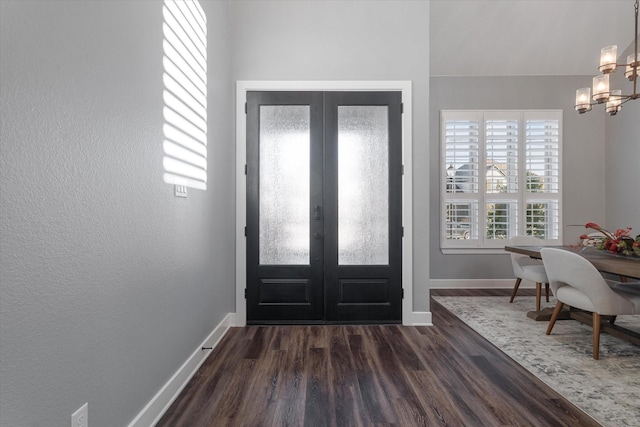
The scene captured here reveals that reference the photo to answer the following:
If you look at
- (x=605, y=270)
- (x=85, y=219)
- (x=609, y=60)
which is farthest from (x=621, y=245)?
(x=85, y=219)

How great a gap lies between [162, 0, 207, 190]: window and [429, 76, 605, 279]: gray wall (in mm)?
3397

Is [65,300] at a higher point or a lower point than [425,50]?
lower

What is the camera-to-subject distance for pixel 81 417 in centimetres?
123

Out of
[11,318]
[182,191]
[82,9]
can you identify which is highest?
[82,9]

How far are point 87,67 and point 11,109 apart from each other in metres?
0.40

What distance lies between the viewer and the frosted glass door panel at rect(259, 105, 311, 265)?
3.26m

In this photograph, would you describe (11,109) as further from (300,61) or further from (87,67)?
(300,61)

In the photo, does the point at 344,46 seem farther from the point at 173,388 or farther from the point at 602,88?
the point at 173,388

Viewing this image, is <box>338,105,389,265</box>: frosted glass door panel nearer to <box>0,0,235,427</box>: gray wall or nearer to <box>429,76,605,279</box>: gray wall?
<box>0,0,235,427</box>: gray wall

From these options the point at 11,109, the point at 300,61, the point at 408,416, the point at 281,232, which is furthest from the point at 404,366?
the point at 300,61

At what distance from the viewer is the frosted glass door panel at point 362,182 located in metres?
3.26

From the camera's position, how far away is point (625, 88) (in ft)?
15.2

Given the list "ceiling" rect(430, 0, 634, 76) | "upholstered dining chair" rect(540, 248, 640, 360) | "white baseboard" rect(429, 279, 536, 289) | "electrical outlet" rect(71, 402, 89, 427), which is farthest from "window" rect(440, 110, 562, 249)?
"electrical outlet" rect(71, 402, 89, 427)

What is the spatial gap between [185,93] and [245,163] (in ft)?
3.67
